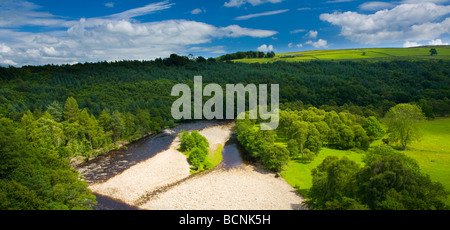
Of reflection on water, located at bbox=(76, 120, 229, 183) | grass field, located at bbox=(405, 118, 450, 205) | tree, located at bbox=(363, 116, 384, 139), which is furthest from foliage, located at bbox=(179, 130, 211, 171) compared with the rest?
tree, located at bbox=(363, 116, 384, 139)

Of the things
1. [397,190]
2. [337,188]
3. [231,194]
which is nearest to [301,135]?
[231,194]

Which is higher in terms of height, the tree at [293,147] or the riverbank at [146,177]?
the tree at [293,147]

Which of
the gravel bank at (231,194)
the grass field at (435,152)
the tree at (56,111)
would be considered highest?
the tree at (56,111)

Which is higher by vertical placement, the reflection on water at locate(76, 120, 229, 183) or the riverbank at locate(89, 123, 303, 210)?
the reflection on water at locate(76, 120, 229, 183)

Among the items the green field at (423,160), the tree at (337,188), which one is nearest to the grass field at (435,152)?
the green field at (423,160)

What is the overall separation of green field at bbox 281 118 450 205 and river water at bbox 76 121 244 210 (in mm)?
11549

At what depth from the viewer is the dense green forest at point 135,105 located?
100 feet

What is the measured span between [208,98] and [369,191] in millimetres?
85393

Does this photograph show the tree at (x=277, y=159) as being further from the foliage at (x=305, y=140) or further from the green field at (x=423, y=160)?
the green field at (x=423, y=160)

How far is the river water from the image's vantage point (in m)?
36.1

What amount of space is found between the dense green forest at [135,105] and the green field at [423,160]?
253cm

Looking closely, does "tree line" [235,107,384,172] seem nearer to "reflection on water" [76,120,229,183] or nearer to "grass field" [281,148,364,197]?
"grass field" [281,148,364,197]
